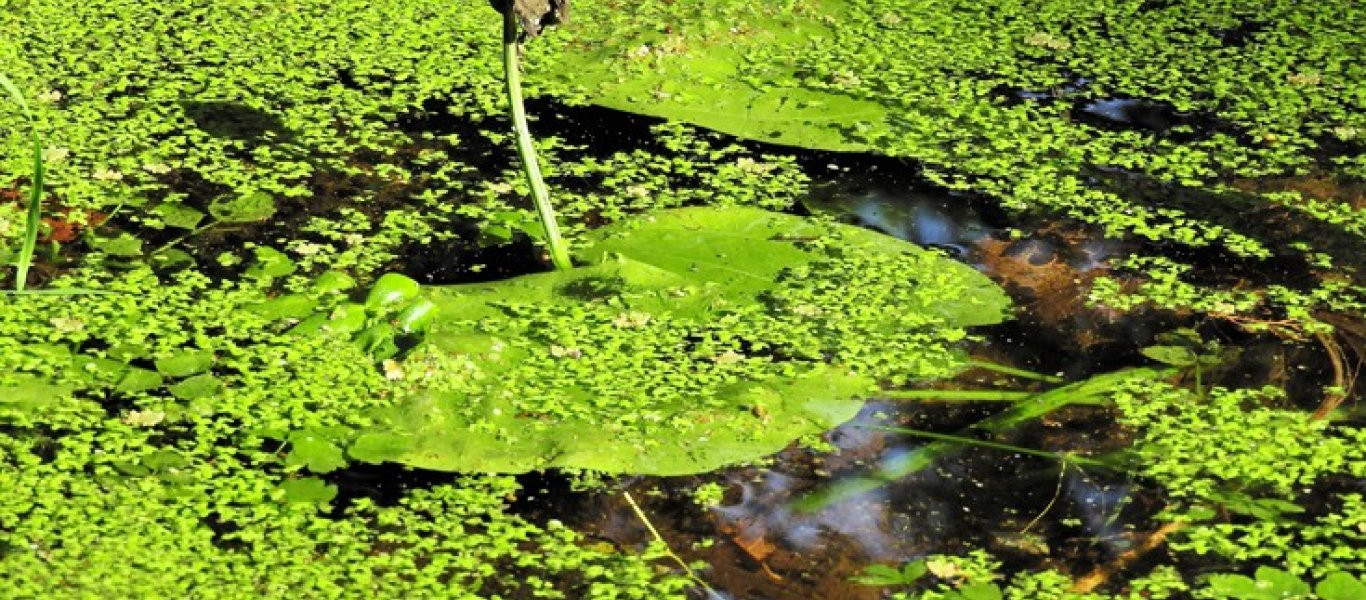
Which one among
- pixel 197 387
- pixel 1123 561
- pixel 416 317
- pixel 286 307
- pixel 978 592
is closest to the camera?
pixel 978 592

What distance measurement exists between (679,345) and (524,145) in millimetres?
378

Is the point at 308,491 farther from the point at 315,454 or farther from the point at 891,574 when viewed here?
the point at 891,574

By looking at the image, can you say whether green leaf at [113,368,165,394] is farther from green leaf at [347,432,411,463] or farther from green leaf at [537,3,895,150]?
green leaf at [537,3,895,150]

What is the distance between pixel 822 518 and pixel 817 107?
1.44 m

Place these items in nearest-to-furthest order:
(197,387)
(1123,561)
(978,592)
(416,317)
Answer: (978,592), (1123,561), (197,387), (416,317)

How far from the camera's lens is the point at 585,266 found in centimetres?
295

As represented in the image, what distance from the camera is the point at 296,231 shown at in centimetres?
310

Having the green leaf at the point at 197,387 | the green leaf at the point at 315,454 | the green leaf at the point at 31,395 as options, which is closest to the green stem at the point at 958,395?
the green leaf at the point at 315,454

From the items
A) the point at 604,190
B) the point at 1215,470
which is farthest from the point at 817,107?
the point at 1215,470

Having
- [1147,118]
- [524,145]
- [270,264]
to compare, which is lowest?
[1147,118]

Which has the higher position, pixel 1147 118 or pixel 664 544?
pixel 664 544

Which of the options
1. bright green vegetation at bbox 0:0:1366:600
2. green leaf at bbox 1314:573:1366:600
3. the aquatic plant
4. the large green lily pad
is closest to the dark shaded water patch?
bright green vegetation at bbox 0:0:1366:600

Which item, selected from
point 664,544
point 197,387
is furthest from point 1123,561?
point 197,387

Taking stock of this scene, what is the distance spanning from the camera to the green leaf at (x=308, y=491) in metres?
2.31
